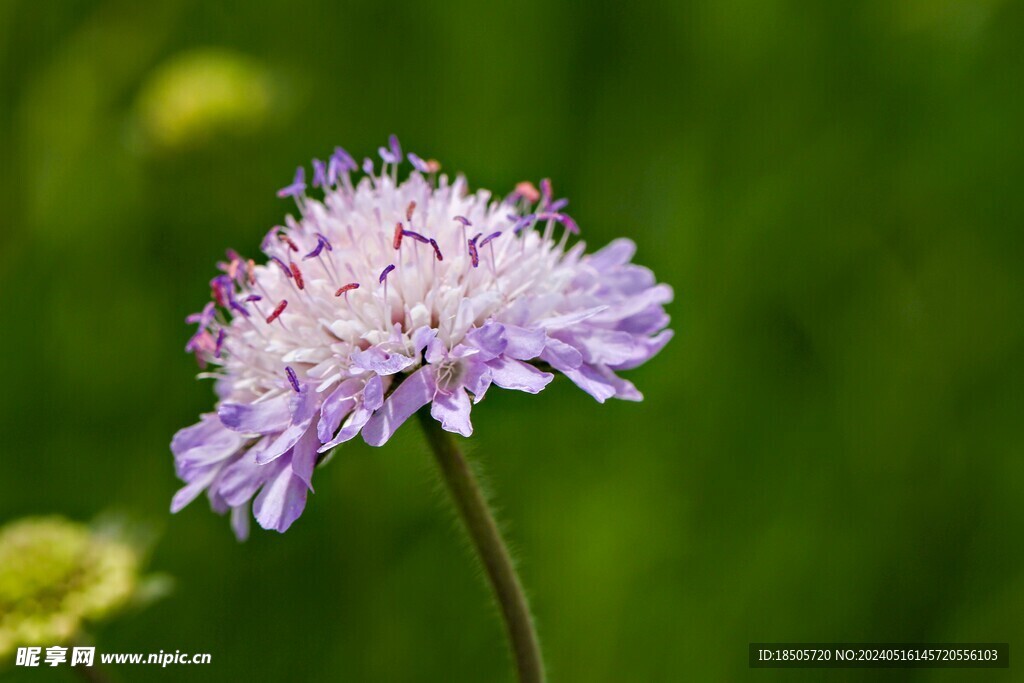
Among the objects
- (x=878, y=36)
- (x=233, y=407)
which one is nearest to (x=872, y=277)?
(x=878, y=36)

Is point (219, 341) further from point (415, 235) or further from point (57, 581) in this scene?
point (57, 581)

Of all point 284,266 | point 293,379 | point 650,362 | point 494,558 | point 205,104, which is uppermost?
point 205,104

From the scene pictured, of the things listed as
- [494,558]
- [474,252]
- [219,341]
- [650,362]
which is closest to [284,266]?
[219,341]

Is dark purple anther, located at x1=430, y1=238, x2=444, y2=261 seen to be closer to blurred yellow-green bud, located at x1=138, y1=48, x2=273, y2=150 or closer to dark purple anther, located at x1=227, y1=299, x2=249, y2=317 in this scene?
dark purple anther, located at x1=227, y1=299, x2=249, y2=317

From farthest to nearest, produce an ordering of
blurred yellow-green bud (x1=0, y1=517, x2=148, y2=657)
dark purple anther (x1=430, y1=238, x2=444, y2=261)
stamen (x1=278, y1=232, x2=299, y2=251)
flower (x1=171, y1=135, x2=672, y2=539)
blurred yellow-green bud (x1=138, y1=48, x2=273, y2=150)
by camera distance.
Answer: blurred yellow-green bud (x1=138, y1=48, x2=273, y2=150)
blurred yellow-green bud (x1=0, y1=517, x2=148, y2=657)
stamen (x1=278, y1=232, x2=299, y2=251)
dark purple anther (x1=430, y1=238, x2=444, y2=261)
flower (x1=171, y1=135, x2=672, y2=539)

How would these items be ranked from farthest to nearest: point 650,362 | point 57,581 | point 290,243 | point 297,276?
point 650,362, point 57,581, point 290,243, point 297,276

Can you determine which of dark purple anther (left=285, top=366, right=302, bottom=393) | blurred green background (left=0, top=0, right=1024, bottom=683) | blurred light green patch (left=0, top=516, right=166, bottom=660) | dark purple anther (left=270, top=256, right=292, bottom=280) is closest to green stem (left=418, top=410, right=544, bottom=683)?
dark purple anther (left=285, top=366, right=302, bottom=393)

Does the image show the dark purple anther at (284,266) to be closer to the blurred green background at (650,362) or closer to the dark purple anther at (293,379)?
the dark purple anther at (293,379)
